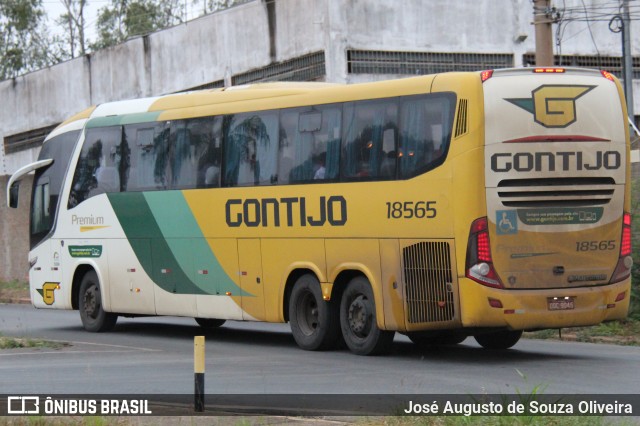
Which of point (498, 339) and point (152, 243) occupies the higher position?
point (152, 243)

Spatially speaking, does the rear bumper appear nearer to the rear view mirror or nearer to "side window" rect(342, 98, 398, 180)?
"side window" rect(342, 98, 398, 180)

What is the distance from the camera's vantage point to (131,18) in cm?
6109

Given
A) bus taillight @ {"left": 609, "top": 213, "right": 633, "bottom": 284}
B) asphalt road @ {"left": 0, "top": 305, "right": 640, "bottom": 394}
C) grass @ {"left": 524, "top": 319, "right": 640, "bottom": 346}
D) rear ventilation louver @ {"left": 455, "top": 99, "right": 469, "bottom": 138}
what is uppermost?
rear ventilation louver @ {"left": 455, "top": 99, "right": 469, "bottom": 138}

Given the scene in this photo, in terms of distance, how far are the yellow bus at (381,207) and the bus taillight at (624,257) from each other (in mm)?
26

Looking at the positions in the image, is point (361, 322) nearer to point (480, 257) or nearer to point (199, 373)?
point (480, 257)

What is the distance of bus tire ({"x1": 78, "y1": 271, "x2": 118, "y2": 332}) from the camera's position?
21516 millimetres

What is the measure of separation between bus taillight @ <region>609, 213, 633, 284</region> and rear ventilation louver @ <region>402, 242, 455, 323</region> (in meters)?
2.18

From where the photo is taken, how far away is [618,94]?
1562 cm

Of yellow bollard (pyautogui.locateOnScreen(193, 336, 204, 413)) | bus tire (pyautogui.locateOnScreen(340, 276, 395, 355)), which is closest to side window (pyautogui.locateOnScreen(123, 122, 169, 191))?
bus tire (pyautogui.locateOnScreen(340, 276, 395, 355))

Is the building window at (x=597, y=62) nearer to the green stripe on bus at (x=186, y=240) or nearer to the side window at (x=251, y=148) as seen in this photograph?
the green stripe on bus at (x=186, y=240)

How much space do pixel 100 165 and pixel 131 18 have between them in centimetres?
4110

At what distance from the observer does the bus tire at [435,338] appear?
1681 cm

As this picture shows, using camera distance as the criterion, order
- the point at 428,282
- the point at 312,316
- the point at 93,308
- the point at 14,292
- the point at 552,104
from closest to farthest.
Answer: the point at 552,104
the point at 428,282
the point at 312,316
the point at 93,308
the point at 14,292

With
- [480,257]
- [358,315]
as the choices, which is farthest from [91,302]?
[480,257]
